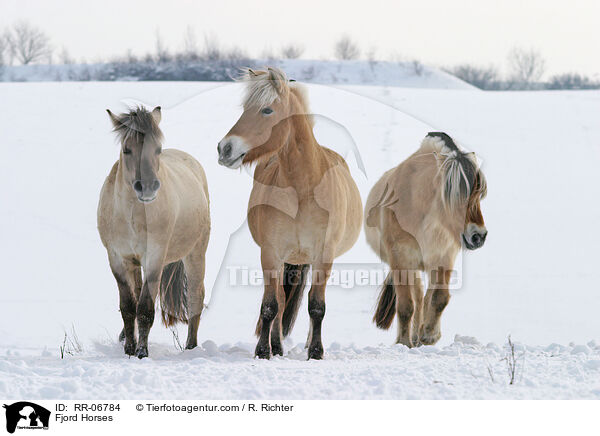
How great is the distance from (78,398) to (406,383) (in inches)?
84.4

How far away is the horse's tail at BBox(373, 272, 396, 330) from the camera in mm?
7258

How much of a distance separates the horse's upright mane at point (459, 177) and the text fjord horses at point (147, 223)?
2.38 m

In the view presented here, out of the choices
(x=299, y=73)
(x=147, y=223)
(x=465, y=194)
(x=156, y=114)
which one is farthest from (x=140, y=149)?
(x=299, y=73)

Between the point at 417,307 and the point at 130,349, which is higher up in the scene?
the point at 417,307

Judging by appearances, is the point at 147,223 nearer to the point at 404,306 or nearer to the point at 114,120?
the point at 114,120

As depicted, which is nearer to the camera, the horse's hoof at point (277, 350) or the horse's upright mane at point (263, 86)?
the horse's upright mane at point (263, 86)

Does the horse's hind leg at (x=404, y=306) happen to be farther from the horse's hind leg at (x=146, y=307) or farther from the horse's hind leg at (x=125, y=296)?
the horse's hind leg at (x=125, y=296)

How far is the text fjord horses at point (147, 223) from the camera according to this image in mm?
5574

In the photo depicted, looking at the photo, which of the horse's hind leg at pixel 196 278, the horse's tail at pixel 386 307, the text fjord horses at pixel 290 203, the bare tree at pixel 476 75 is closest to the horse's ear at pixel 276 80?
the text fjord horses at pixel 290 203

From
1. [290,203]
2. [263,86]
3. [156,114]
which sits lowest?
[290,203]

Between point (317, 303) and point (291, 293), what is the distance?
3.22 ft

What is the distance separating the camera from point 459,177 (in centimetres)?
614
